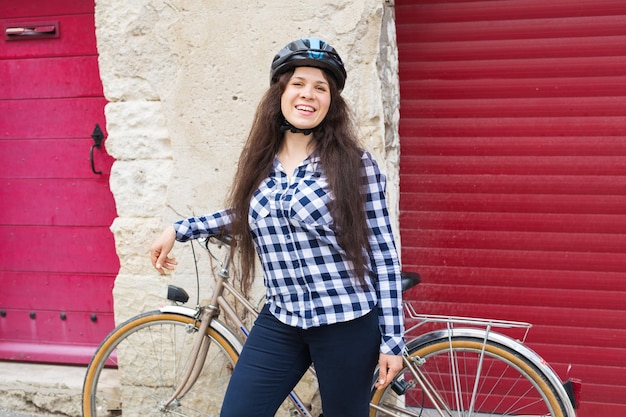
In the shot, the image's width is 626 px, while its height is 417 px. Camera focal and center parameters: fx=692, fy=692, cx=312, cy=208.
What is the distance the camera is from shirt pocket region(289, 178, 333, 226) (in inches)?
85.4

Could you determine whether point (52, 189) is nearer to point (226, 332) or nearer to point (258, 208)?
point (226, 332)

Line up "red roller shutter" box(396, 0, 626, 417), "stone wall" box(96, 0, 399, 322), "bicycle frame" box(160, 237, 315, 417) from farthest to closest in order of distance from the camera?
"red roller shutter" box(396, 0, 626, 417) < "stone wall" box(96, 0, 399, 322) < "bicycle frame" box(160, 237, 315, 417)

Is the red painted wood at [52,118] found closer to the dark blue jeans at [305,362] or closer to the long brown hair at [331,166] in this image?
the long brown hair at [331,166]

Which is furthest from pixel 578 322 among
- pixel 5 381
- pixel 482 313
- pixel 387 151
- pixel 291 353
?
pixel 5 381

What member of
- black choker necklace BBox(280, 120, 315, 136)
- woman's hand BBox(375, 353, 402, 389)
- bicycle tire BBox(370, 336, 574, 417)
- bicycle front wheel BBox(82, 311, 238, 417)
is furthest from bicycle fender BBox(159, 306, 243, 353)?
black choker necklace BBox(280, 120, 315, 136)

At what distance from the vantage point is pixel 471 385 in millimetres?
3436

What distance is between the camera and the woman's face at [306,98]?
2.23 metres

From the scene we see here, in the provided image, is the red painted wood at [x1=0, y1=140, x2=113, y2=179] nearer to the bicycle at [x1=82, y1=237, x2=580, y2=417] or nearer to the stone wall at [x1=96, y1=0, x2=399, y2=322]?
the stone wall at [x1=96, y1=0, x2=399, y2=322]

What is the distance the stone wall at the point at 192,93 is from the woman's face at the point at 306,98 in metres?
0.88

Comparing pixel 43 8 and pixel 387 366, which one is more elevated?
pixel 43 8

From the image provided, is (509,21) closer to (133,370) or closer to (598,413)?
(598,413)

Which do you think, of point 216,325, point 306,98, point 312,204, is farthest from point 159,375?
point 306,98

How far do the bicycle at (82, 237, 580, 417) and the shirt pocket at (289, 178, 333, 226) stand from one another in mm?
600

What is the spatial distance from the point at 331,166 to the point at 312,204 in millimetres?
138
